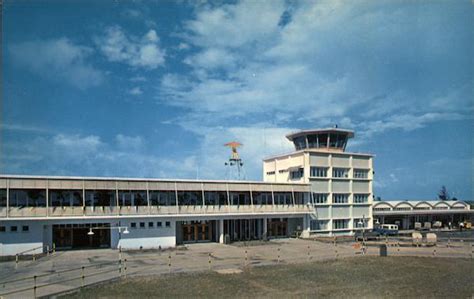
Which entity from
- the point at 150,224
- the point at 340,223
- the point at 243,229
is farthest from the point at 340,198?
the point at 150,224

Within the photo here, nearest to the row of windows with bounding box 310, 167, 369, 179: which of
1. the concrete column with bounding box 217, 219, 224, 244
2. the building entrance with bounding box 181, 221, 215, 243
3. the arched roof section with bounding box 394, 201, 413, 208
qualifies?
the concrete column with bounding box 217, 219, 224, 244

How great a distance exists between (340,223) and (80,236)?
107 feet

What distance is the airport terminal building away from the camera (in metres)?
39.8

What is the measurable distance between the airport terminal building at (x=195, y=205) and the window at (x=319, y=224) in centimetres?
12

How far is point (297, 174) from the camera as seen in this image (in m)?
58.1

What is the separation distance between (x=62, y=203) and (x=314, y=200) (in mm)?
29422

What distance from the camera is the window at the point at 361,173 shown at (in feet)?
202

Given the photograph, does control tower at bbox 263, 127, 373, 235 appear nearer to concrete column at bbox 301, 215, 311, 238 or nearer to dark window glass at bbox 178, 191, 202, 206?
concrete column at bbox 301, 215, 311, 238

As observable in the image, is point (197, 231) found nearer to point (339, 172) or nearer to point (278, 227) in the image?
point (278, 227)

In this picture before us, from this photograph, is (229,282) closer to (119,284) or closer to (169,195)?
(119,284)

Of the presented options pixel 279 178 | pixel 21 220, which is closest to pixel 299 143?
pixel 279 178

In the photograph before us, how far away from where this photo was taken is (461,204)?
84438 mm

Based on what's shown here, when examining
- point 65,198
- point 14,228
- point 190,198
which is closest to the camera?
point 14,228

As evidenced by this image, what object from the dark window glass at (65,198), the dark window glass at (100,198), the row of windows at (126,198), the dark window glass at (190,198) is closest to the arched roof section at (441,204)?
the row of windows at (126,198)
